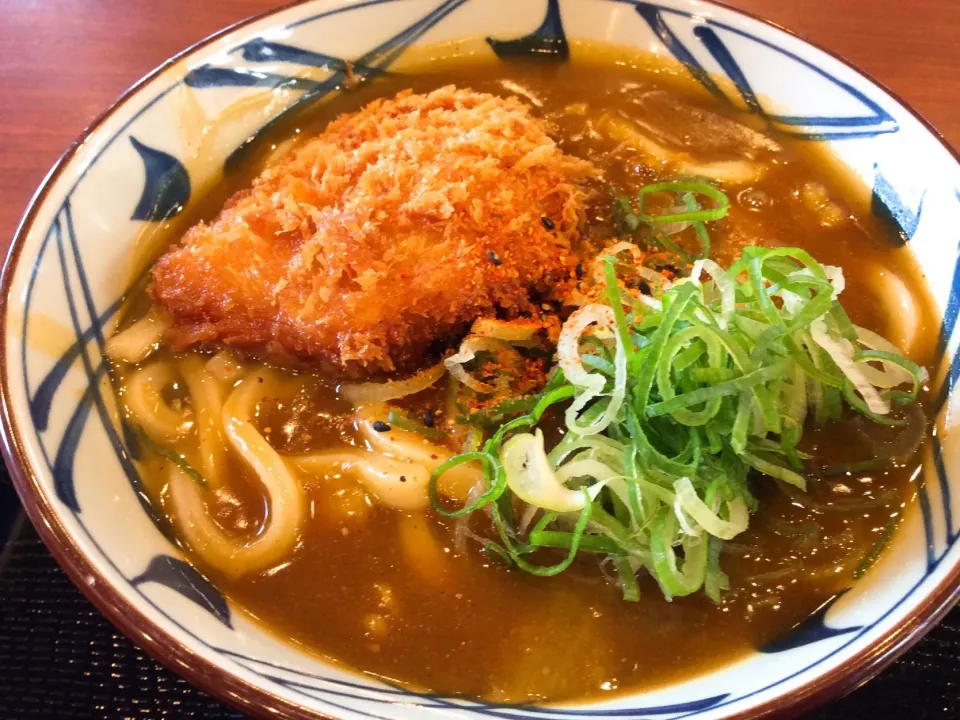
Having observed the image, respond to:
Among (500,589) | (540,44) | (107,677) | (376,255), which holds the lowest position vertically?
(107,677)

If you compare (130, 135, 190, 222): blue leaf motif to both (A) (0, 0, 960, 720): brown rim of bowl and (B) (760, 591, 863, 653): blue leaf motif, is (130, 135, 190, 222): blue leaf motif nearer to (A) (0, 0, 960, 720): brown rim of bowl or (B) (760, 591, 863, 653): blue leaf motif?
(A) (0, 0, 960, 720): brown rim of bowl

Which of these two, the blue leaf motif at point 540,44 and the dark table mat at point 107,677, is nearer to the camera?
the dark table mat at point 107,677

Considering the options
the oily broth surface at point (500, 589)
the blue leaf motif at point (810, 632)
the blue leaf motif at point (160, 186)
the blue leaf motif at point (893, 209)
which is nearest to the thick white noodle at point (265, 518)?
the oily broth surface at point (500, 589)

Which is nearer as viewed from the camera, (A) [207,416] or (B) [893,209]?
(A) [207,416]

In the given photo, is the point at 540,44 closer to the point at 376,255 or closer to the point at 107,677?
the point at 376,255

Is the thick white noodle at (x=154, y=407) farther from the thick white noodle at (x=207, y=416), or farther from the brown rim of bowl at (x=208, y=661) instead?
the brown rim of bowl at (x=208, y=661)

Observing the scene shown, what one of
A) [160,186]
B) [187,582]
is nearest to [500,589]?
[187,582]
